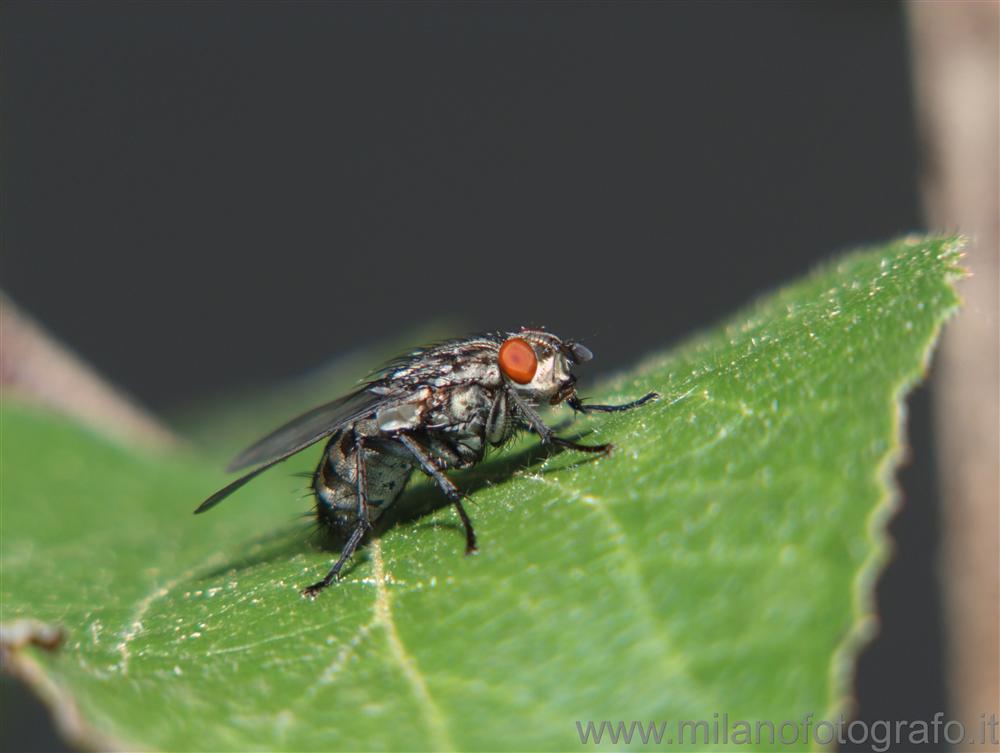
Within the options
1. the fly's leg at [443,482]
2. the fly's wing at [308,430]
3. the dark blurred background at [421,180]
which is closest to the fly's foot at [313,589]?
the fly's leg at [443,482]

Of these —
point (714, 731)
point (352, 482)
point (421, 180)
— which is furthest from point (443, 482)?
point (421, 180)

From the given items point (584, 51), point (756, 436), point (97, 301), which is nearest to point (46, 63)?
point (97, 301)

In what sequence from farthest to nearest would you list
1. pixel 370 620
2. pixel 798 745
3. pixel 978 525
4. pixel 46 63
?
pixel 46 63
pixel 978 525
pixel 370 620
pixel 798 745

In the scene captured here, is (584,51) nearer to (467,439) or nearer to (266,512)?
(266,512)

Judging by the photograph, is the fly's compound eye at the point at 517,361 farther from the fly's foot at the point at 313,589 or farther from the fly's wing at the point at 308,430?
the fly's foot at the point at 313,589

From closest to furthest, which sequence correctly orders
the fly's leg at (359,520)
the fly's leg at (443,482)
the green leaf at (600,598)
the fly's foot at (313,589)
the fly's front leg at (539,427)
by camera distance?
the green leaf at (600,598) → the fly's leg at (443,482) → the fly's foot at (313,589) → the fly's leg at (359,520) → the fly's front leg at (539,427)

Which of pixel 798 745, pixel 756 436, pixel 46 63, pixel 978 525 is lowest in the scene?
pixel 978 525
